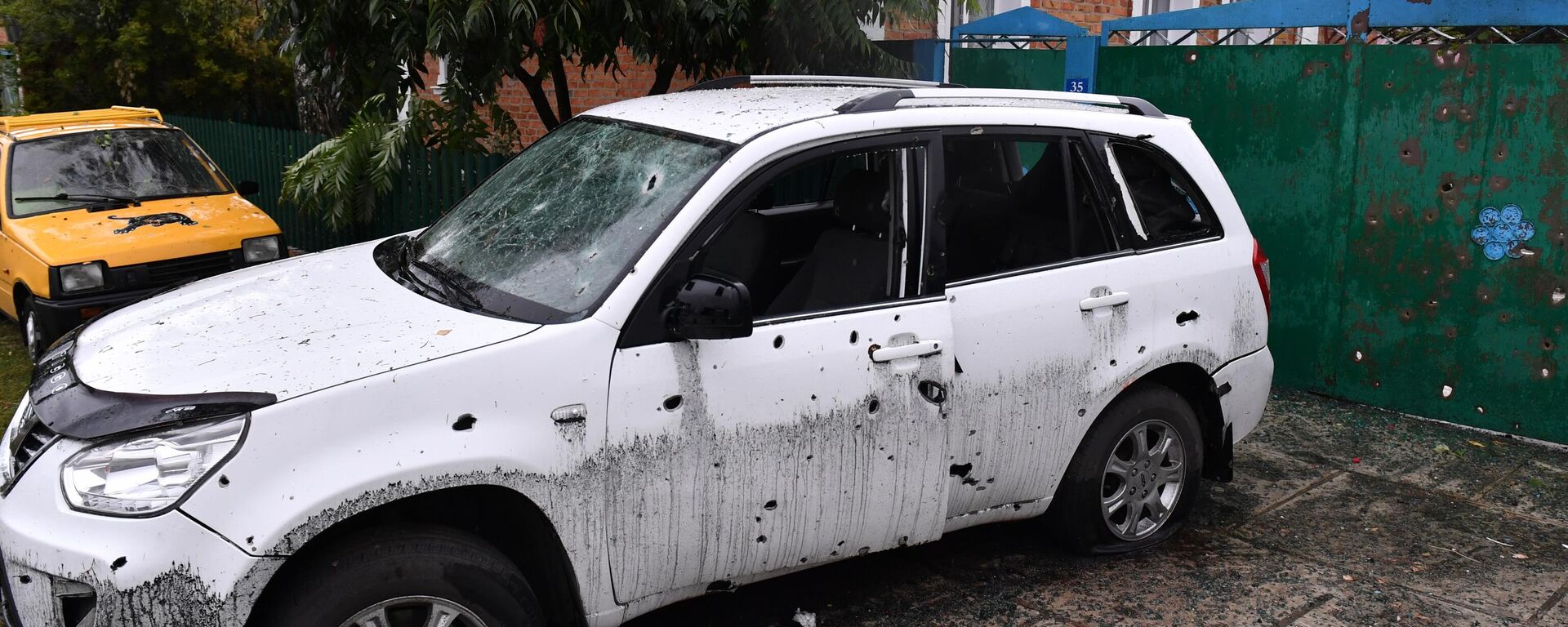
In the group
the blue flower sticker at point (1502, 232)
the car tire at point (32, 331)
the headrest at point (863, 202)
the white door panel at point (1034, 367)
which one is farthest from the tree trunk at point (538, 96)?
the blue flower sticker at point (1502, 232)

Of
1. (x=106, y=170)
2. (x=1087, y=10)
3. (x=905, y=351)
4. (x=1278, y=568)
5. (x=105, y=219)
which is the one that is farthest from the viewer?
(x=1087, y=10)

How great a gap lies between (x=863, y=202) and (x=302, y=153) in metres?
8.32

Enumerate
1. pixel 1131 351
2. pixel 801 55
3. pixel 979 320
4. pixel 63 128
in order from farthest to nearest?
1. pixel 63 128
2. pixel 801 55
3. pixel 1131 351
4. pixel 979 320

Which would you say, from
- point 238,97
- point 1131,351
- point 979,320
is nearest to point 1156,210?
point 1131,351

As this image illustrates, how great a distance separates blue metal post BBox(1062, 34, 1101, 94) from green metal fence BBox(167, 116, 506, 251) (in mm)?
3816

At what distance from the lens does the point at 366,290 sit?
3.83 m

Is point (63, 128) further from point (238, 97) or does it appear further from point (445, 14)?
point (238, 97)

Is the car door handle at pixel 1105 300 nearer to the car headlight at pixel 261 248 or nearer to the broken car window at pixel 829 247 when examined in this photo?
the broken car window at pixel 829 247

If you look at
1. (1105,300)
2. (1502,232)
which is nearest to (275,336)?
(1105,300)

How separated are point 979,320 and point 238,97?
1471cm

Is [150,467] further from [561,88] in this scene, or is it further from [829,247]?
[561,88]

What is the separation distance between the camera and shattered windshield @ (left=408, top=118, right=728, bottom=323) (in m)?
3.58

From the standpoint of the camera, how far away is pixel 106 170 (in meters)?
8.62

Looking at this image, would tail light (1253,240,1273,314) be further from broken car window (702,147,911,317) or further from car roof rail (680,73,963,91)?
broken car window (702,147,911,317)
